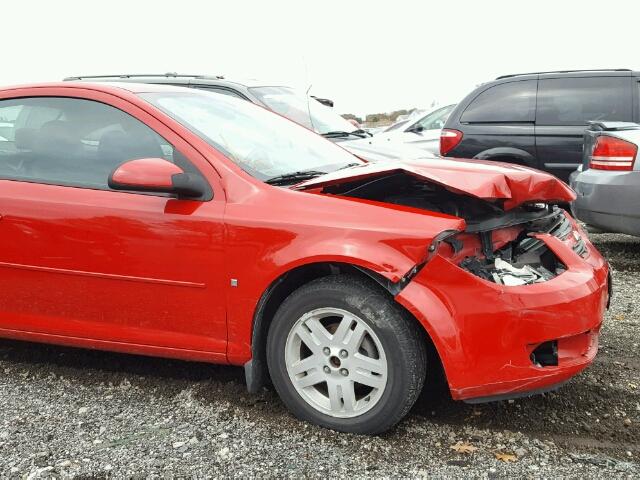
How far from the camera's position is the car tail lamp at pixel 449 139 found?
26.2 feet

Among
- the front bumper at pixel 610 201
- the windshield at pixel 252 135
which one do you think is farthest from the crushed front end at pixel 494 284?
the front bumper at pixel 610 201

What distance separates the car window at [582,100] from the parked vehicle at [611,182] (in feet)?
6.17

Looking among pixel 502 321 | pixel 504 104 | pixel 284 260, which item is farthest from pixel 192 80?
pixel 502 321

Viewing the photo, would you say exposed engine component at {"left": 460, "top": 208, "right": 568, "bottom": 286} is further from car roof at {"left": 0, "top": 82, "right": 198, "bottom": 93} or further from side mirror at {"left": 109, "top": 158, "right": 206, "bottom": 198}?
car roof at {"left": 0, "top": 82, "right": 198, "bottom": 93}

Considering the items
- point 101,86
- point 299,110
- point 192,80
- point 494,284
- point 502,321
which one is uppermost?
point 101,86

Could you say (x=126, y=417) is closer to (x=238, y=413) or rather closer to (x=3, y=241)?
(x=238, y=413)

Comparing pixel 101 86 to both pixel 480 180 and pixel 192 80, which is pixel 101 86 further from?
pixel 192 80

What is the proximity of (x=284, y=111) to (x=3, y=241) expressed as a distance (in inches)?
182

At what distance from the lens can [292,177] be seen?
11.0 ft

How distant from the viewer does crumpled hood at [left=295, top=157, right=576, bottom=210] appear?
2893 millimetres

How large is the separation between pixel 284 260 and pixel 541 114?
5.70 meters

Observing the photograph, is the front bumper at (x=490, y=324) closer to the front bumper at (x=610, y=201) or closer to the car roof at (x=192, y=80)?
the front bumper at (x=610, y=201)

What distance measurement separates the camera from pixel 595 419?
9.87 feet

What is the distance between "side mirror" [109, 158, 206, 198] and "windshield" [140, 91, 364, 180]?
0.27 m
